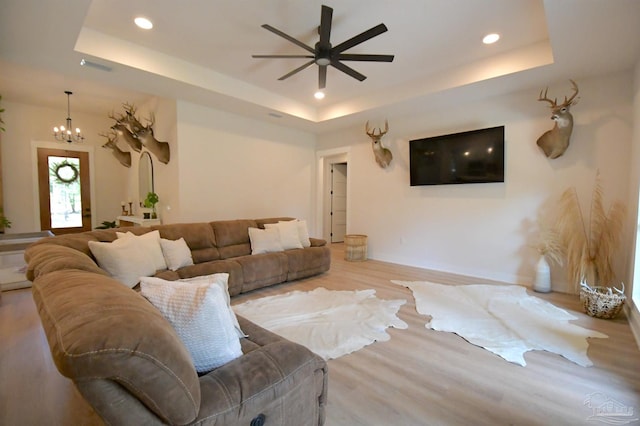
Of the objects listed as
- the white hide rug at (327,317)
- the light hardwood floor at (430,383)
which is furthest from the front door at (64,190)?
the white hide rug at (327,317)

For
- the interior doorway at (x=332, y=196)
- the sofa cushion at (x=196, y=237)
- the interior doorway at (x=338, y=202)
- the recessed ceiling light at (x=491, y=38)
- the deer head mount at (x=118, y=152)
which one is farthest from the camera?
the interior doorway at (x=338, y=202)

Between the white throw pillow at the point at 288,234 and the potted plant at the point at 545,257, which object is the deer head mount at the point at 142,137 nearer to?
the white throw pillow at the point at 288,234

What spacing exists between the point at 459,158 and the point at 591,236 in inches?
76.3

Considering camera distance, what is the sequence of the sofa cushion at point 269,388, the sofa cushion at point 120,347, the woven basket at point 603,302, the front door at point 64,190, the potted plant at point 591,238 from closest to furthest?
1. the sofa cushion at point 120,347
2. the sofa cushion at point 269,388
3. the woven basket at point 603,302
4. the potted plant at point 591,238
5. the front door at point 64,190

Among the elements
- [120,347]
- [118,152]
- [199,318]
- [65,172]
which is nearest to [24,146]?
[65,172]

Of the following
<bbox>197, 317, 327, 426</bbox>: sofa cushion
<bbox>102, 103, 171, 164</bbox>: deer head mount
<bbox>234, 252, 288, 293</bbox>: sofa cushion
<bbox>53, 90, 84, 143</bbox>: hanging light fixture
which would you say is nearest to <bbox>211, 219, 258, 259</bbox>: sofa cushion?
<bbox>234, 252, 288, 293</bbox>: sofa cushion

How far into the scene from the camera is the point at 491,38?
3.23m

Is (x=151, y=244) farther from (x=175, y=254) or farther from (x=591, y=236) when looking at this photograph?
(x=591, y=236)

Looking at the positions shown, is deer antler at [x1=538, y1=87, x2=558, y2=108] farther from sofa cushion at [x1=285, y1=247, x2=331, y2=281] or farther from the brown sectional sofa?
the brown sectional sofa

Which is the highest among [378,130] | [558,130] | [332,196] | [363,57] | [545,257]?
[363,57]

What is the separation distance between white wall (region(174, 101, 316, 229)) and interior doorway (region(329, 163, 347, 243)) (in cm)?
85

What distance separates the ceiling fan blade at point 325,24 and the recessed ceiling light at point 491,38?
1869 millimetres

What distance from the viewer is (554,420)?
1621 mm

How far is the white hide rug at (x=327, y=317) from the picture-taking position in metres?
2.45
